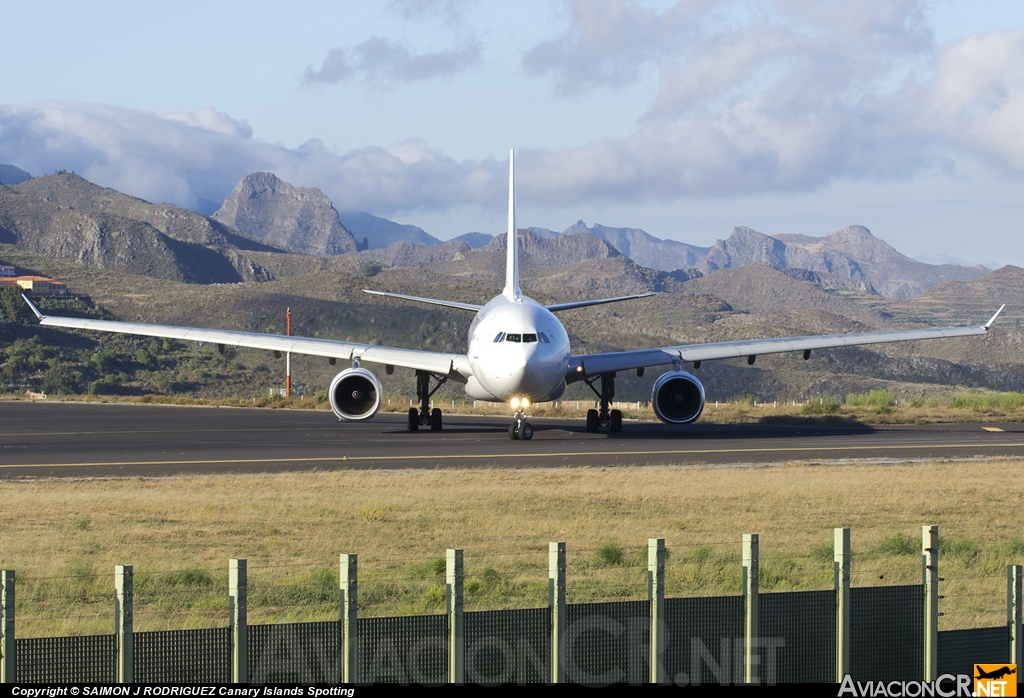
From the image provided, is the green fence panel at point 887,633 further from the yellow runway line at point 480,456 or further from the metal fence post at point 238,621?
the yellow runway line at point 480,456

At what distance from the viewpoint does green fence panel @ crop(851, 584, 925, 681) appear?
33.0ft

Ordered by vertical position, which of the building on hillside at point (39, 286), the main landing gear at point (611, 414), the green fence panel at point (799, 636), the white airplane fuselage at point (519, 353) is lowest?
the green fence panel at point (799, 636)

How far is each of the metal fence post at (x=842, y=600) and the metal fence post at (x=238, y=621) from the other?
464 cm

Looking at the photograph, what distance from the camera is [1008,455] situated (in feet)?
109

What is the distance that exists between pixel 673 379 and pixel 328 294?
131 m

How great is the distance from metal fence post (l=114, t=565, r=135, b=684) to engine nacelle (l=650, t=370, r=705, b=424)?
33.2 meters

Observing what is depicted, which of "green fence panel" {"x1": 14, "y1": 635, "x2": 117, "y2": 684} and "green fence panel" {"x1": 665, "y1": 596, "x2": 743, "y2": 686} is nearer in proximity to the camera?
"green fence panel" {"x1": 14, "y1": 635, "x2": 117, "y2": 684}

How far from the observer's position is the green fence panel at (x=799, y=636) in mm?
9734

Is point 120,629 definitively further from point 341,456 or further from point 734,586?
point 341,456

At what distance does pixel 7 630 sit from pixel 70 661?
65 centimetres

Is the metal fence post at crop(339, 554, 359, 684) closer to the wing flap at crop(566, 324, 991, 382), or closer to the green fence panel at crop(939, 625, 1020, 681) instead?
the green fence panel at crop(939, 625, 1020, 681)

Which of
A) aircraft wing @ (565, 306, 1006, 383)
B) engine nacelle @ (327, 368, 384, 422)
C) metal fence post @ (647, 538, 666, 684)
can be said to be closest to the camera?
metal fence post @ (647, 538, 666, 684)

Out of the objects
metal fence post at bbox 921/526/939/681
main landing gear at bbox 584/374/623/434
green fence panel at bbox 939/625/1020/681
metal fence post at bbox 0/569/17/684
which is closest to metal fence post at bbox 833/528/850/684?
metal fence post at bbox 921/526/939/681

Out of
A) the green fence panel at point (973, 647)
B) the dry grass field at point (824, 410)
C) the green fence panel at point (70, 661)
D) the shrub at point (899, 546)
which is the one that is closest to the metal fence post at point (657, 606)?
the green fence panel at point (973, 647)
